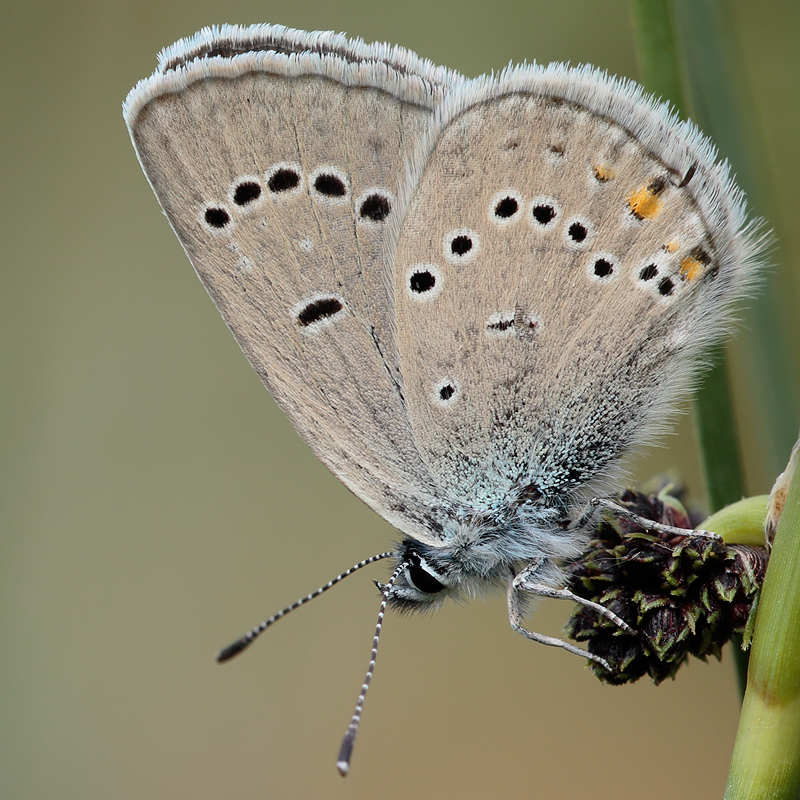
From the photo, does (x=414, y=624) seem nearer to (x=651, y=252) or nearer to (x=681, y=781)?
(x=681, y=781)

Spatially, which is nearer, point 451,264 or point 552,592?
point 552,592

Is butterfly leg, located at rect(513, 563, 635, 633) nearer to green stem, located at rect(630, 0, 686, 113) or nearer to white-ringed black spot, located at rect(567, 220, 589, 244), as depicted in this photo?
white-ringed black spot, located at rect(567, 220, 589, 244)

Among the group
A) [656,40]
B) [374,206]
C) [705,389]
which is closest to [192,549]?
[374,206]

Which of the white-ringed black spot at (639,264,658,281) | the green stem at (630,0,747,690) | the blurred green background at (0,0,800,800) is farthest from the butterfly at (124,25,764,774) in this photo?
the blurred green background at (0,0,800,800)


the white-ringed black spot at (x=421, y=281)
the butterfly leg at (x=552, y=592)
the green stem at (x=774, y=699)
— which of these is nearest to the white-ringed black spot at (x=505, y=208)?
the white-ringed black spot at (x=421, y=281)

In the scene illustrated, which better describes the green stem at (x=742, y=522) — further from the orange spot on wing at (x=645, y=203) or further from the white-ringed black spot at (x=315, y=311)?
the white-ringed black spot at (x=315, y=311)

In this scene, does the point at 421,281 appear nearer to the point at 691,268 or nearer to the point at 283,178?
the point at 283,178
